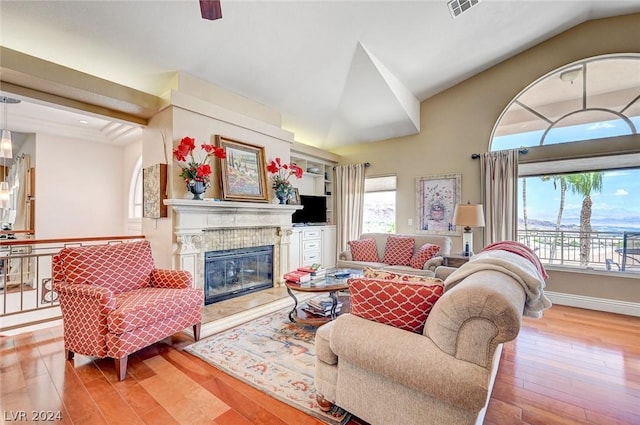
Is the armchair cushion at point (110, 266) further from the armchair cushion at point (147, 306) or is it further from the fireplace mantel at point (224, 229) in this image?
the fireplace mantel at point (224, 229)

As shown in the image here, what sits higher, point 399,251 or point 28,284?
point 399,251

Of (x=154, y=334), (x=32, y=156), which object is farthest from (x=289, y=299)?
(x=32, y=156)

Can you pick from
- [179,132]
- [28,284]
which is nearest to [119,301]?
[179,132]

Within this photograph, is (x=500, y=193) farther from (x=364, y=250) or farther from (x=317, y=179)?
(x=317, y=179)

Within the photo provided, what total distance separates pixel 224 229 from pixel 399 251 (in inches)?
105

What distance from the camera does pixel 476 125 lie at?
4.69 metres

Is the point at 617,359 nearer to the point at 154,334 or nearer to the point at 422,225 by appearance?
the point at 422,225

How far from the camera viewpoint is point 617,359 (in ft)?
8.07

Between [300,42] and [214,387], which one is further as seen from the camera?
[300,42]

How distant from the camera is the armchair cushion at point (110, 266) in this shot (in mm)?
2395

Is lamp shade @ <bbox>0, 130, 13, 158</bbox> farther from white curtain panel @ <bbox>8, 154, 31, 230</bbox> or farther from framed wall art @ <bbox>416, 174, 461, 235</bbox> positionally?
framed wall art @ <bbox>416, 174, 461, 235</bbox>

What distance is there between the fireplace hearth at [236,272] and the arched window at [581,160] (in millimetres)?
4130

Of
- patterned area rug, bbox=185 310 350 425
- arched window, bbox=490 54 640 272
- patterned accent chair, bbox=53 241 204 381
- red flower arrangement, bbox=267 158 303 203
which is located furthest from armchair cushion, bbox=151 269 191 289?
arched window, bbox=490 54 640 272

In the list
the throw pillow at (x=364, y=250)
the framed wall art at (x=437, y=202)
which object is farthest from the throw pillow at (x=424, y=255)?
the framed wall art at (x=437, y=202)
